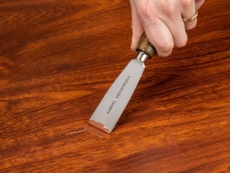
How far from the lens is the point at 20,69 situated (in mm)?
735

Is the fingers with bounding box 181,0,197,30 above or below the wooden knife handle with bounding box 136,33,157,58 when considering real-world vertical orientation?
above

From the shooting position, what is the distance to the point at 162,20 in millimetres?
589

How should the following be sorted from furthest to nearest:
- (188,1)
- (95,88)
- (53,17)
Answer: (53,17), (95,88), (188,1)

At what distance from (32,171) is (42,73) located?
20cm

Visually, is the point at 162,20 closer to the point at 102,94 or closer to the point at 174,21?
the point at 174,21

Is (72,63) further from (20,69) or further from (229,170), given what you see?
(229,170)

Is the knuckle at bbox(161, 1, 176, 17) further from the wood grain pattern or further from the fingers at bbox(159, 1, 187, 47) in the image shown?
the wood grain pattern

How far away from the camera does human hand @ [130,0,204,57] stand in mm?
578

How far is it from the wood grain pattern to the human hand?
0.10 metres

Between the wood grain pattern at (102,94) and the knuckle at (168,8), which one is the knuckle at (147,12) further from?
the wood grain pattern at (102,94)

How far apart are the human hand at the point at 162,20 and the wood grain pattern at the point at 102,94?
0.10 meters

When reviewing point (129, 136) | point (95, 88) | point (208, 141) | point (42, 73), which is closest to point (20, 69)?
point (42, 73)

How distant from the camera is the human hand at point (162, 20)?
58 centimetres

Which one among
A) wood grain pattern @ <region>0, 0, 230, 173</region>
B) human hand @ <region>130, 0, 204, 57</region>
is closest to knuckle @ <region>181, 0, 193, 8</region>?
Result: human hand @ <region>130, 0, 204, 57</region>
